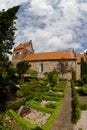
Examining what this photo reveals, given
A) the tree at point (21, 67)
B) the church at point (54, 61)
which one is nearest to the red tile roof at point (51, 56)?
the church at point (54, 61)

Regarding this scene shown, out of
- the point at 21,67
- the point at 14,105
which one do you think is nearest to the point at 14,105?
the point at 14,105

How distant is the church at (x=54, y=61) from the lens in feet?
191

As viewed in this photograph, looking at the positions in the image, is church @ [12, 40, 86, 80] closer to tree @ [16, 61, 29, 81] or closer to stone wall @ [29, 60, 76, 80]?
stone wall @ [29, 60, 76, 80]

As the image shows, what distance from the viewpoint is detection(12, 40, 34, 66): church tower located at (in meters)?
68.9

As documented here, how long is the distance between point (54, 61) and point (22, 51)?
1317cm

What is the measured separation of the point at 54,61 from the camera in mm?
61000

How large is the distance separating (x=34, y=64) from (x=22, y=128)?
44228 millimetres

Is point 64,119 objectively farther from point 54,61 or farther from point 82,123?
point 54,61

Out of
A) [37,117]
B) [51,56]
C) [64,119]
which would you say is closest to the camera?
[64,119]

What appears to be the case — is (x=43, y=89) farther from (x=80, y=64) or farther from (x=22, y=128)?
(x=80, y=64)

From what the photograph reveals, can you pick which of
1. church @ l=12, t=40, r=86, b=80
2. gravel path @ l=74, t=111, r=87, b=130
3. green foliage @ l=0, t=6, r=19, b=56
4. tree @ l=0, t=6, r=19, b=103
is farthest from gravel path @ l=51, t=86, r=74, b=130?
church @ l=12, t=40, r=86, b=80

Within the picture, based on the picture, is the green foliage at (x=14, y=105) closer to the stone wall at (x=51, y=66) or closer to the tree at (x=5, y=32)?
the tree at (x=5, y=32)

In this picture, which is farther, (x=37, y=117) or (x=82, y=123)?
(x=37, y=117)

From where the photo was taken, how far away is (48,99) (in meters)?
32.3
